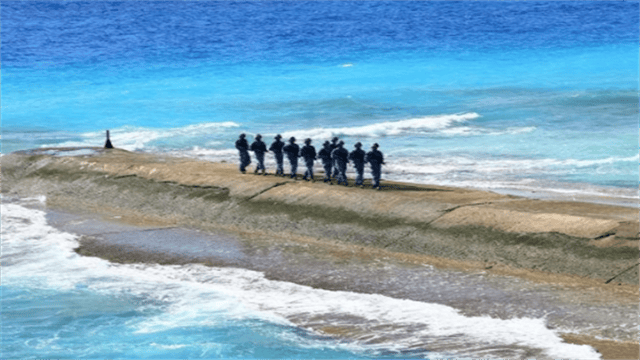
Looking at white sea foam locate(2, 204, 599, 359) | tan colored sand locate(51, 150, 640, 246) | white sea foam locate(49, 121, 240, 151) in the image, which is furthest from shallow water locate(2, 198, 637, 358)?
white sea foam locate(49, 121, 240, 151)

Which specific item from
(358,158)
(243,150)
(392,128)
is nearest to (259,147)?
(243,150)

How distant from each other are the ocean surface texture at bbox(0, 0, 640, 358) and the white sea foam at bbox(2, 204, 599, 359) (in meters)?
0.07

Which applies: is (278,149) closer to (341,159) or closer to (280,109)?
(341,159)

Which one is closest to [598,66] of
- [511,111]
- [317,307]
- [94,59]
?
[511,111]

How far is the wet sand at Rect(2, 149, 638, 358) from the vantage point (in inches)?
727

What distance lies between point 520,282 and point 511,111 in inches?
1570

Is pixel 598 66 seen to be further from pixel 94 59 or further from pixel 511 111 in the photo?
pixel 94 59

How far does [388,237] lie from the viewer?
72.9ft

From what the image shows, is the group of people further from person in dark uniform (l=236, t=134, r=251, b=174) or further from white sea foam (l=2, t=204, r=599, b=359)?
white sea foam (l=2, t=204, r=599, b=359)

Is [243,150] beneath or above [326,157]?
above

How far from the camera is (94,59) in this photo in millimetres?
90375

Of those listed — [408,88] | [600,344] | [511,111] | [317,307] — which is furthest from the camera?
[408,88]

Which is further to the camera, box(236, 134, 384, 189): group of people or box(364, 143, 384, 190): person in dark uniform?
box(236, 134, 384, 189): group of people

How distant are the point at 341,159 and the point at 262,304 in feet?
23.6
